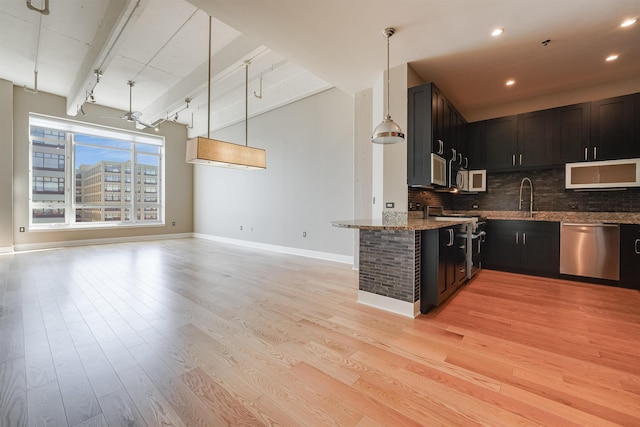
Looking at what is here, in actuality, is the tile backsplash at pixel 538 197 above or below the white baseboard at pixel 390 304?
above

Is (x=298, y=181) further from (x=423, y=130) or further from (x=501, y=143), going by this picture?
(x=501, y=143)

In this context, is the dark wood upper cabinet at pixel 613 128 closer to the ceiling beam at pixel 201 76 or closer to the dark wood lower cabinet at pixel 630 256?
the dark wood lower cabinet at pixel 630 256

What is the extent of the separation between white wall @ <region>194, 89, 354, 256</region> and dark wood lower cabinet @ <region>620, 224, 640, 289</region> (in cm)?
373

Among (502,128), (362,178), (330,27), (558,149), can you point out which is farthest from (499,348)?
(502,128)

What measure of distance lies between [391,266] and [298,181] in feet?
11.7

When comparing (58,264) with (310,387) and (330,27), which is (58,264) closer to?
(310,387)

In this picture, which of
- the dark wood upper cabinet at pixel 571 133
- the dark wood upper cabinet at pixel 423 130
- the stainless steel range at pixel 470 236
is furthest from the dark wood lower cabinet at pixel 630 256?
the dark wood upper cabinet at pixel 423 130

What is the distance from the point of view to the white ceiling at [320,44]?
262 centimetres

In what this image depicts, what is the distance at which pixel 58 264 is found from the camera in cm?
479

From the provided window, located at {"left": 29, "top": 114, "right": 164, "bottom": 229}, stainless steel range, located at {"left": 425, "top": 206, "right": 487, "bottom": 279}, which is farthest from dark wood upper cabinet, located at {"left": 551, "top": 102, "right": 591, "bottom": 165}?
Answer: window, located at {"left": 29, "top": 114, "right": 164, "bottom": 229}

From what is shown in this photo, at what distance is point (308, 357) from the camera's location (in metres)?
1.92

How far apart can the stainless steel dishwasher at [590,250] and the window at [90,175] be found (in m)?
9.96

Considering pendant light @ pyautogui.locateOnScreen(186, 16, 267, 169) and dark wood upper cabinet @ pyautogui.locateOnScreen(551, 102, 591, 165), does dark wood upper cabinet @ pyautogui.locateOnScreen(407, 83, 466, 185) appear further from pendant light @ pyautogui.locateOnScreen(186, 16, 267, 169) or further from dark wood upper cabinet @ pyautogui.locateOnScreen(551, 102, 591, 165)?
pendant light @ pyautogui.locateOnScreen(186, 16, 267, 169)

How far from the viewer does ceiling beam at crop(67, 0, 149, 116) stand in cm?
307
